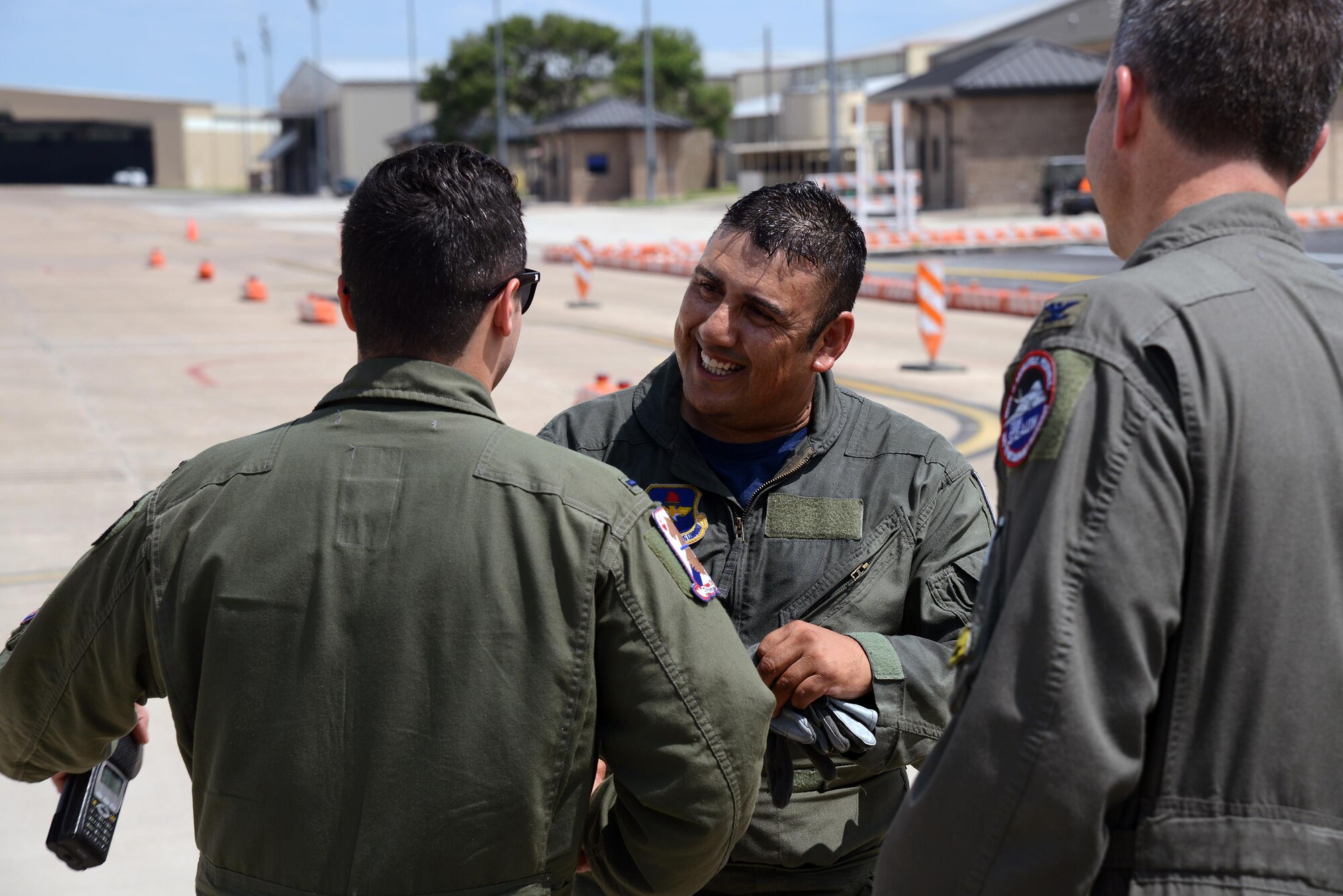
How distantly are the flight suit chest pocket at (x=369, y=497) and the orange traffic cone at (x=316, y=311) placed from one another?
1707 centimetres

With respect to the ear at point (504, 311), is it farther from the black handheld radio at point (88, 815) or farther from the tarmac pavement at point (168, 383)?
the tarmac pavement at point (168, 383)

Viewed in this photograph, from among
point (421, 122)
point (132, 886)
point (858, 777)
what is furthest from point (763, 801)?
point (421, 122)

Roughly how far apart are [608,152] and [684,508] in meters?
65.8

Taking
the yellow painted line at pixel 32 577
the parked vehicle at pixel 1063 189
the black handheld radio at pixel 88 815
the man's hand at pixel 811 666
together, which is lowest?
the yellow painted line at pixel 32 577

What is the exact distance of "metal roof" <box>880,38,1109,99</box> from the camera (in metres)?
45.6

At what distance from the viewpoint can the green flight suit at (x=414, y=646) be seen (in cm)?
186

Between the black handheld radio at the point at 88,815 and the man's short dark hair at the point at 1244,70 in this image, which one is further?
the black handheld radio at the point at 88,815

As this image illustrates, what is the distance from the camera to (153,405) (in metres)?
12.1

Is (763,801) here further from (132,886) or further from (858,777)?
(132,886)

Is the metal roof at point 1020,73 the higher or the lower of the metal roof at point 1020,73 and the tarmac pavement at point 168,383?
A: the higher

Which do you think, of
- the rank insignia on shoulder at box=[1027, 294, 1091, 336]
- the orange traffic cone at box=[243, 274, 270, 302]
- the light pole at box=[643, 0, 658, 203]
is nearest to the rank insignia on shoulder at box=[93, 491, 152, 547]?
the rank insignia on shoulder at box=[1027, 294, 1091, 336]

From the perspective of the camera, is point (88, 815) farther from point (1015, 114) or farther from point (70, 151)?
point (70, 151)

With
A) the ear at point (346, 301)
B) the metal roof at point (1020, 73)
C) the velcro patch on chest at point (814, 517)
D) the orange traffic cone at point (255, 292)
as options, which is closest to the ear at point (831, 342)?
the velcro patch on chest at point (814, 517)

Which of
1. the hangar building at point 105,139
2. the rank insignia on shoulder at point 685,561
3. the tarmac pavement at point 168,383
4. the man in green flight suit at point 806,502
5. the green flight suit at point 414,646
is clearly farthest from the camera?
the hangar building at point 105,139
